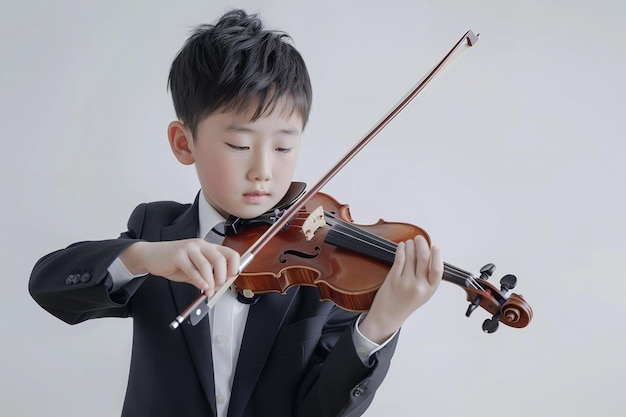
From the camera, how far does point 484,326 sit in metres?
0.81

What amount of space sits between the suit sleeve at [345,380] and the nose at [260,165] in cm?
21

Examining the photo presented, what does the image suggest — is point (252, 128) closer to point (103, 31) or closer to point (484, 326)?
point (484, 326)

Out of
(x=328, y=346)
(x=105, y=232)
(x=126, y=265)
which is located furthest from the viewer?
(x=105, y=232)

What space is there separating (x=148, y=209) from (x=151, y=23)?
608 mm

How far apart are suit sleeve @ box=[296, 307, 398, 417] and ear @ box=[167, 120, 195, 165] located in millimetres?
309

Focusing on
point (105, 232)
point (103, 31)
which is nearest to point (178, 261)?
point (105, 232)

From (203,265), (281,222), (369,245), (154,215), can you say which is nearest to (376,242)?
(369,245)

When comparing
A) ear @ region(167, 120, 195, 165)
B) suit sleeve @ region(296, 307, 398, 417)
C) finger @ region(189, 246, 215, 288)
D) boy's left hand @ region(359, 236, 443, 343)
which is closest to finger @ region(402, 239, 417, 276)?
boy's left hand @ region(359, 236, 443, 343)

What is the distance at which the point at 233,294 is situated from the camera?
962 millimetres

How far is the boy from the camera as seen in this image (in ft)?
2.90

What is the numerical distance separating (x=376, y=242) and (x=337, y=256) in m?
0.05

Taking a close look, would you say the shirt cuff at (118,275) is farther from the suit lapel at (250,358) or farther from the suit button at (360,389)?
the suit button at (360,389)

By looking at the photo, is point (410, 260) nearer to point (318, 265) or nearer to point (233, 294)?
point (318, 265)

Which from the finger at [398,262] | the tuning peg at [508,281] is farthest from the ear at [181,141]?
the tuning peg at [508,281]
